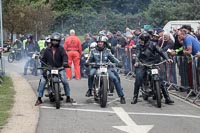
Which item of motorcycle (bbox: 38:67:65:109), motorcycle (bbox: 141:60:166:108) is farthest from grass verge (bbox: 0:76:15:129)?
motorcycle (bbox: 141:60:166:108)

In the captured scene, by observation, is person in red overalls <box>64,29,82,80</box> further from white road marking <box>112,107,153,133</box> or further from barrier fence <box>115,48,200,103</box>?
white road marking <box>112,107,153,133</box>

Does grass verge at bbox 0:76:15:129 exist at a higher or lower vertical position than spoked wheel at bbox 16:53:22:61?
lower

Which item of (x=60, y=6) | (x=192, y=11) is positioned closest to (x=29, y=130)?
(x=192, y=11)

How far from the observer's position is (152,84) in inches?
480

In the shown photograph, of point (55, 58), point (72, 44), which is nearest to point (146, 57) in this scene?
point (55, 58)

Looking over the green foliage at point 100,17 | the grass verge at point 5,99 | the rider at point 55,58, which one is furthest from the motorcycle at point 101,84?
the green foliage at point 100,17

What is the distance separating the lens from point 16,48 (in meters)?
33.1

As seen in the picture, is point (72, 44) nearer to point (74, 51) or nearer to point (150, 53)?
point (74, 51)

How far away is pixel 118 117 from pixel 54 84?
7.01 ft

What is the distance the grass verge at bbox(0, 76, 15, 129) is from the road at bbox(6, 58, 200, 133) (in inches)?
29.8

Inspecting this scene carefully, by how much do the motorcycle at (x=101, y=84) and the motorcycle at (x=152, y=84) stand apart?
39.9 inches

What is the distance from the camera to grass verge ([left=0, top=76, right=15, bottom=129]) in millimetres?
10455

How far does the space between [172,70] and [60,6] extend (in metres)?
59.4

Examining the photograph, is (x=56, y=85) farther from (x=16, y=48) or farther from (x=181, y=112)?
(x=16, y=48)
